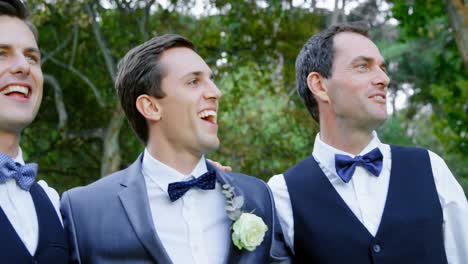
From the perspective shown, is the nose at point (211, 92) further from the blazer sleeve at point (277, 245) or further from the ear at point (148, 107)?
the blazer sleeve at point (277, 245)

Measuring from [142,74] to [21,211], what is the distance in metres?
1.07

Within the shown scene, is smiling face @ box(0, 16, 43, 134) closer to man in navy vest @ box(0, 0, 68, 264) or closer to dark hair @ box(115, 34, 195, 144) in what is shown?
man in navy vest @ box(0, 0, 68, 264)

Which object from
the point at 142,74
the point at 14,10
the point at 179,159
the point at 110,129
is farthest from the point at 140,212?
the point at 110,129

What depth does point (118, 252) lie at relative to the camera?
3.55 metres

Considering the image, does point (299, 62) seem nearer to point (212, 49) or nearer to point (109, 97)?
point (212, 49)

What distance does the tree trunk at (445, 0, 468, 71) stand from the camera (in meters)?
8.92

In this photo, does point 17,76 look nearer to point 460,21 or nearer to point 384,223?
point 384,223

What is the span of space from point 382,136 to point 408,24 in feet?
14.6

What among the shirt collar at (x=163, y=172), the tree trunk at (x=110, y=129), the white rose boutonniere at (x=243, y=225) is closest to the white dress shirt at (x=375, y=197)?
the white rose boutonniere at (x=243, y=225)

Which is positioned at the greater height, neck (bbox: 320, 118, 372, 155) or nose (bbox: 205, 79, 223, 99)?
nose (bbox: 205, 79, 223, 99)

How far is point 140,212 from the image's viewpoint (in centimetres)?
364

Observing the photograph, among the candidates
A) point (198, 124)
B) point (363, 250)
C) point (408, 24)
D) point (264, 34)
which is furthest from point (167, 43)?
point (264, 34)

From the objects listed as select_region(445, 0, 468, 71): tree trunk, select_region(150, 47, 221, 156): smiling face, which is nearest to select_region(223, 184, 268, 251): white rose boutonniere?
select_region(150, 47, 221, 156): smiling face

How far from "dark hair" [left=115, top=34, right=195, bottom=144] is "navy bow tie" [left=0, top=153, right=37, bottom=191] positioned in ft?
2.52
